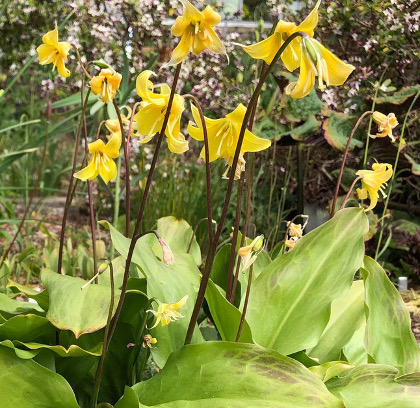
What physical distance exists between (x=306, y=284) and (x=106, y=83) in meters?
0.70

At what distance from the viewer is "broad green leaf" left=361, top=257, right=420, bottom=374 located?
168cm

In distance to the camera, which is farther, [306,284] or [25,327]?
[306,284]

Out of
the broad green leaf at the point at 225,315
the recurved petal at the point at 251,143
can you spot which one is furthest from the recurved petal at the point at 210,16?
the broad green leaf at the point at 225,315

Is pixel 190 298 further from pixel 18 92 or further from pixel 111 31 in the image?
pixel 18 92

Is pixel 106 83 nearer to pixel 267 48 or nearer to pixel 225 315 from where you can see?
pixel 267 48

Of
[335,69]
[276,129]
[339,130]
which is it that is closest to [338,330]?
[335,69]

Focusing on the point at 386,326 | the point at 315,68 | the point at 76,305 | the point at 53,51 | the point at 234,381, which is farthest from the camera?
the point at 386,326

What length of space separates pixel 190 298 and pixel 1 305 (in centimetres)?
47

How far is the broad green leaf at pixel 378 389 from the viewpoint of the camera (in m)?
1.34

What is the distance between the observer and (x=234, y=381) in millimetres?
1258

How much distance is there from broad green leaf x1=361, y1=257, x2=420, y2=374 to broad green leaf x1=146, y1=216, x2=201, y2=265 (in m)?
0.55

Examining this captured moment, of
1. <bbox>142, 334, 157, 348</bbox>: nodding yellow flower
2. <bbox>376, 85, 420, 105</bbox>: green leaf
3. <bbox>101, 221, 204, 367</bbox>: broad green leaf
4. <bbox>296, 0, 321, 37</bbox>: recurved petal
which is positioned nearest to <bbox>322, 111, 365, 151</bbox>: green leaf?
<bbox>376, 85, 420, 105</bbox>: green leaf

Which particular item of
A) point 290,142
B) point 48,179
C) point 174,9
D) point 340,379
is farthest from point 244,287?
point 48,179

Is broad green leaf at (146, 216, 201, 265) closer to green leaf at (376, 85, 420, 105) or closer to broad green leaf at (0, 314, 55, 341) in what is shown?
broad green leaf at (0, 314, 55, 341)
